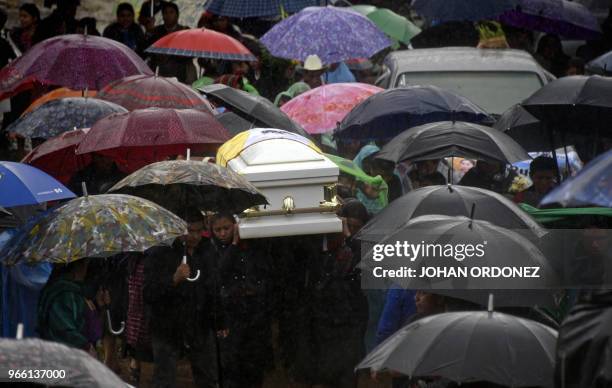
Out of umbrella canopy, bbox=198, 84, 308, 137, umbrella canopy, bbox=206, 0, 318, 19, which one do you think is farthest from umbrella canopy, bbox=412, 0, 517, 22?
umbrella canopy, bbox=198, 84, 308, 137

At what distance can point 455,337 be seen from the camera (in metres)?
6.86

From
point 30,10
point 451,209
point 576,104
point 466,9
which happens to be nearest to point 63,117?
point 451,209

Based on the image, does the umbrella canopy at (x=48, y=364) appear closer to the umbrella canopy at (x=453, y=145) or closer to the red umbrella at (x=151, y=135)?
the red umbrella at (x=151, y=135)

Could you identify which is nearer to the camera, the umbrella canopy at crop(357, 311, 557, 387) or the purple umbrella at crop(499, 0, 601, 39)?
the umbrella canopy at crop(357, 311, 557, 387)

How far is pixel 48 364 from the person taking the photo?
567 centimetres

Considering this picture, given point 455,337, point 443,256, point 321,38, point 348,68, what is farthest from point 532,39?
point 455,337

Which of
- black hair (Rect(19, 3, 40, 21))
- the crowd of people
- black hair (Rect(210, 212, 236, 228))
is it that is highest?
black hair (Rect(19, 3, 40, 21))

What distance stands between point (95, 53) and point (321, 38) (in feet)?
8.04

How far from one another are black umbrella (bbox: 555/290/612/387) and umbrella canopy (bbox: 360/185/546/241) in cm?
262

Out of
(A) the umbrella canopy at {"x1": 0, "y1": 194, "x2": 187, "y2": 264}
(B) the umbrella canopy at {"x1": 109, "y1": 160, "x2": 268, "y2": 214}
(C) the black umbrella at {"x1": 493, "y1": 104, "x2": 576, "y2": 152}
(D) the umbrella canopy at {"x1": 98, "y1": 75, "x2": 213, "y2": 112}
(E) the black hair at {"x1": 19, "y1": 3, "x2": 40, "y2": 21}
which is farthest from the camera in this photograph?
(E) the black hair at {"x1": 19, "y1": 3, "x2": 40, "y2": 21}

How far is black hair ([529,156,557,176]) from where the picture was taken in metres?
11.5

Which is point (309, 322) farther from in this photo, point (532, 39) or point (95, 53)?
point (532, 39)

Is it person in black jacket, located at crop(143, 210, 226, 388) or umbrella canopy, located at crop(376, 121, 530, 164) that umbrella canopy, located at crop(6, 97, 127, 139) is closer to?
person in black jacket, located at crop(143, 210, 226, 388)

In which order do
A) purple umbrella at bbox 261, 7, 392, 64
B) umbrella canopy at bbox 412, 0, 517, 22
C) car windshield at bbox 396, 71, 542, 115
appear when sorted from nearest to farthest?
car windshield at bbox 396, 71, 542, 115, purple umbrella at bbox 261, 7, 392, 64, umbrella canopy at bbox 412, 0, 517, 22
